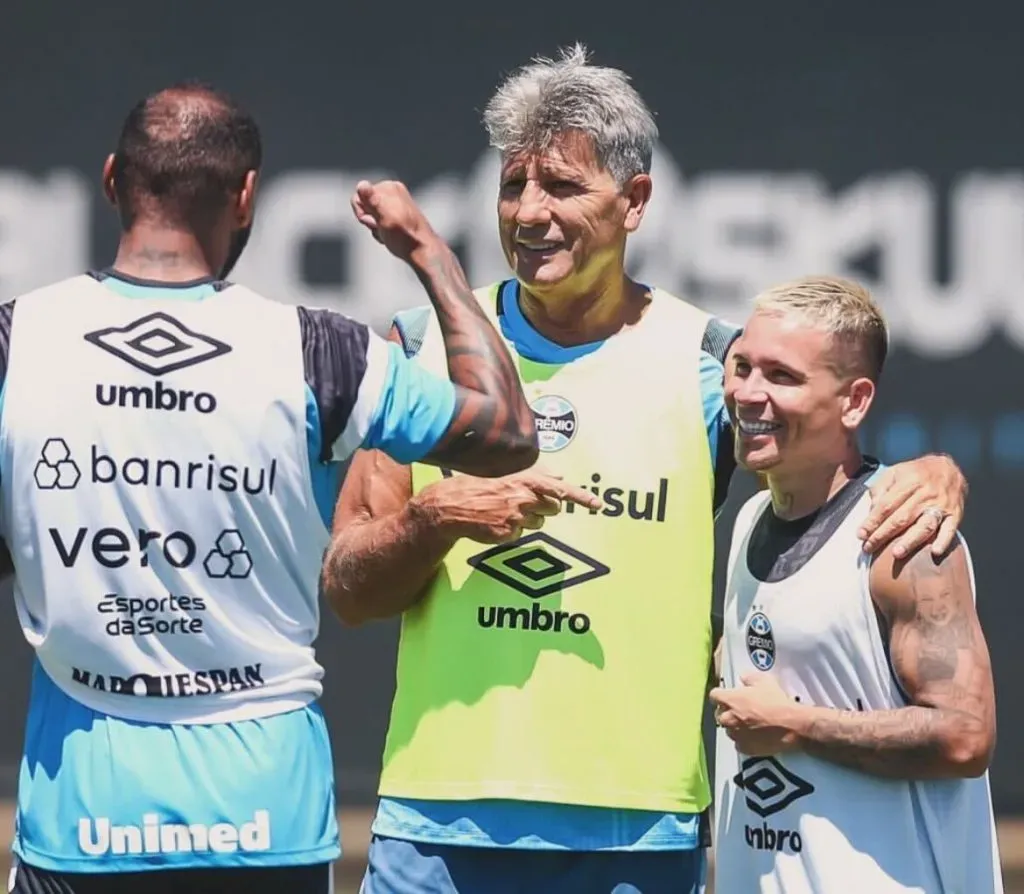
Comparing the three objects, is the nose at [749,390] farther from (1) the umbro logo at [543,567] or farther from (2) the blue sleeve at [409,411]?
(2) the blue sleeve at [409,411]

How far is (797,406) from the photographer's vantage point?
3.11 m

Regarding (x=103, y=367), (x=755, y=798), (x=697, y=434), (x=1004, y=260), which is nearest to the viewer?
(x=103, y=367)

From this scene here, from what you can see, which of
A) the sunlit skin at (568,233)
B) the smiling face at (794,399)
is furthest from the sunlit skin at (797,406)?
the sunlit skin at (568,233)

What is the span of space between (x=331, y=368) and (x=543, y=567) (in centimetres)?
61

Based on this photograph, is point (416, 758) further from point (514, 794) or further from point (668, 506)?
point (668, 506)

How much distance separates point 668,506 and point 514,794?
1.63ft

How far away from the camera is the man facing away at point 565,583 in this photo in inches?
128

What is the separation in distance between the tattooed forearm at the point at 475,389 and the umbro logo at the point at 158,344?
1.09 feet

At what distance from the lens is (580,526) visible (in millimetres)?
3287

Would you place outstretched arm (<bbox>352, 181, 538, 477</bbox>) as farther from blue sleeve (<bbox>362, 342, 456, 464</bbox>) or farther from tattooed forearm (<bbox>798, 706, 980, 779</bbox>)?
tattooed forearm (<bbox>798, 706, 980, 779</bbox>)

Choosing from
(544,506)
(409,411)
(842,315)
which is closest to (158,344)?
(409,411)

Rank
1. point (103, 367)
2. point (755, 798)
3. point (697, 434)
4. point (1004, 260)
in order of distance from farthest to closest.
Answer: point (1004, 260) < point (697, 434) < point (755, 798) < point (103, 367)

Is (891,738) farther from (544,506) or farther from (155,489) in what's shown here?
(155,489)

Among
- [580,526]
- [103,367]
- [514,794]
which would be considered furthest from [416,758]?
[103,367]
